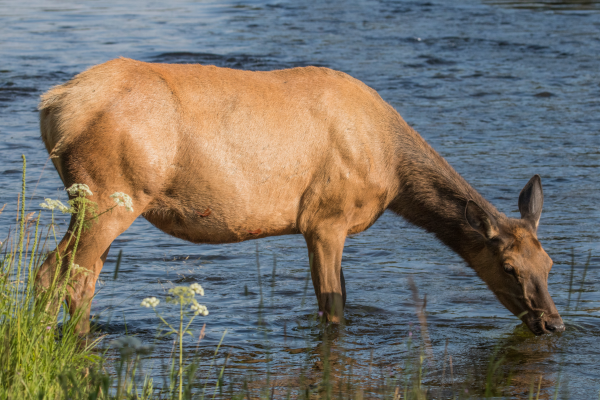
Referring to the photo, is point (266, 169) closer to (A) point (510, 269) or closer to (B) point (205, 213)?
(B) point (205, 213)

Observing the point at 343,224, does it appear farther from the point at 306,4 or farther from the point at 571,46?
the point at 306,4

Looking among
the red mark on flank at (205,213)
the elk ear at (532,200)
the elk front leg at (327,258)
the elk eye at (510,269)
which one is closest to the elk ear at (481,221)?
the elk eye at (510,269)

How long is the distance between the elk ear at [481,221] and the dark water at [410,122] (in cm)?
82

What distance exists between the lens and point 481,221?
636cm

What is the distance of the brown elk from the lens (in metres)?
5.51

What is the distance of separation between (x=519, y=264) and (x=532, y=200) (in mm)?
668

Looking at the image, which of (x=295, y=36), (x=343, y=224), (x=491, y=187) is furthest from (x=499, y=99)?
(x=343, y=224)

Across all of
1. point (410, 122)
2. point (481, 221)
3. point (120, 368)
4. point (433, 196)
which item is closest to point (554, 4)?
point (410, 122)

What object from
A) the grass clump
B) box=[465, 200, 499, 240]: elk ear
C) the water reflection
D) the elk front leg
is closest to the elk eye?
box=[465, 200, 499, 240]: elk ear

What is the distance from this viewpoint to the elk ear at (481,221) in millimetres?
6242

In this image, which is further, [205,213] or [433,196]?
[433,196]

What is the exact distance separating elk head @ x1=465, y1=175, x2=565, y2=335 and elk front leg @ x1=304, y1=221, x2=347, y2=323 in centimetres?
105

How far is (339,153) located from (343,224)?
22.7 inches

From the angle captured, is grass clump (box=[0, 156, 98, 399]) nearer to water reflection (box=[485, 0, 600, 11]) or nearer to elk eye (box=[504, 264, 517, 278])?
elk eye (box=[504, 264, 517, 278])
